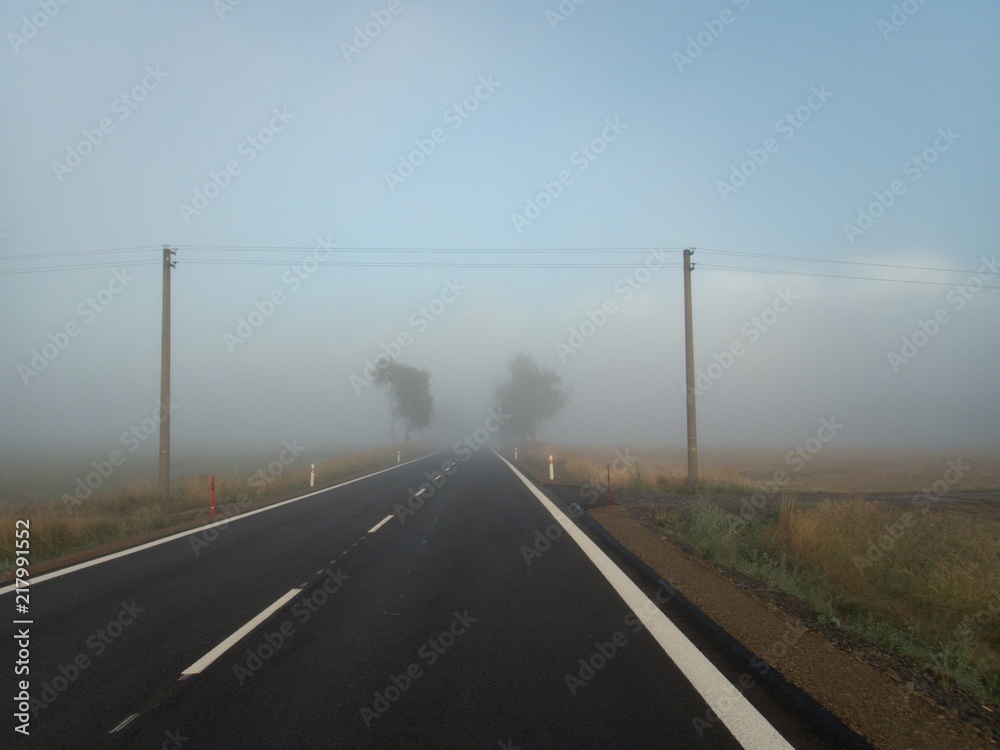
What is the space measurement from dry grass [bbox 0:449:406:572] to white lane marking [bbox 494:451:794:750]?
30.3 ft

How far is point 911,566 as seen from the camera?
8820mm

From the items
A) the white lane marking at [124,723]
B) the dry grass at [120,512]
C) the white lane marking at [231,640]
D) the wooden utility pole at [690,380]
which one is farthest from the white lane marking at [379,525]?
the wooden utility pole at [690,380]

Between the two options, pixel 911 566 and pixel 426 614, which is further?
pixel 911 566

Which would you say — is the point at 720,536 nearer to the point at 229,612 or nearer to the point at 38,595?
the point at 229,612

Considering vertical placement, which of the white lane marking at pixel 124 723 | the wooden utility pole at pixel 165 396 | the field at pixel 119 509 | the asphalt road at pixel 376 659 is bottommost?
the field at pixel 119 509

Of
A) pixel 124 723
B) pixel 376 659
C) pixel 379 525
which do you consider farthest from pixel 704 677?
pixel 379 525

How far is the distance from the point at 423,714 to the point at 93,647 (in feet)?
11.1

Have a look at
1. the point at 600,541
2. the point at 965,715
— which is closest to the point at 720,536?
the point at 600,541

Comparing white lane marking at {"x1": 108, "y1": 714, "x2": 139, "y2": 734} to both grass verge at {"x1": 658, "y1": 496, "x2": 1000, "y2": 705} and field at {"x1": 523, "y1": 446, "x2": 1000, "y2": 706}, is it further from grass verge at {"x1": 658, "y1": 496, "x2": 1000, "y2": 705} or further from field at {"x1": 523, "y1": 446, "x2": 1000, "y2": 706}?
grass verge at {"x1": 658, "y1": 496, "x2": 1000, "y2": 705}

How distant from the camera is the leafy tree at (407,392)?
195 feet

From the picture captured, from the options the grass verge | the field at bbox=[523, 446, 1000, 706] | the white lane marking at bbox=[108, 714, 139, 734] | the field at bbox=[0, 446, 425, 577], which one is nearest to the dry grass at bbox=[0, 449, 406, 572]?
Result: the field at bbox=[0, 446, 425, 577]

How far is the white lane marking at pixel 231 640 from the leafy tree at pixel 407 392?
50905 millimetres

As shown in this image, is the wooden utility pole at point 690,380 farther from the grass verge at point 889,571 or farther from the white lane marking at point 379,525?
the white lane marking at point 379,525

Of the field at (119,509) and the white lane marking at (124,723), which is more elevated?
the white lane marking at (124,723)
